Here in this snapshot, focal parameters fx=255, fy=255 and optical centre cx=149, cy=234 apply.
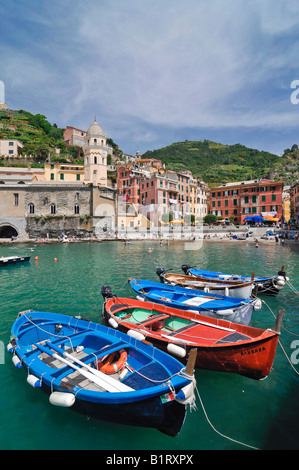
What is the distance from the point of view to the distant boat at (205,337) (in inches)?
249

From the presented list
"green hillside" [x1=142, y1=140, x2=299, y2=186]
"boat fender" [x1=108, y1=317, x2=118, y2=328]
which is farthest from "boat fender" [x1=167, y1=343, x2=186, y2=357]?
"green hillside" [x1=142, y1=140, x2=299, y2=186]

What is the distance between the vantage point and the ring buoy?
6086 millimetres

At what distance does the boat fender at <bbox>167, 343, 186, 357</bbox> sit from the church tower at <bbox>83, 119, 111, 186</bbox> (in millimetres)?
56546

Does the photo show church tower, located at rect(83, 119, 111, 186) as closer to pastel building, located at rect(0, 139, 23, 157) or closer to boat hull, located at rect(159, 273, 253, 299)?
pastel building, located at rect(0, 139, 23, 157)

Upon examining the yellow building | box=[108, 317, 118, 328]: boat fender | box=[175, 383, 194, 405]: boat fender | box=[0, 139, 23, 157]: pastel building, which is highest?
box=[0, 139, 23, 157]: pastel building

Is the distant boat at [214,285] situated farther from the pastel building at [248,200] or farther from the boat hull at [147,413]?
the pastel building at [248,200]

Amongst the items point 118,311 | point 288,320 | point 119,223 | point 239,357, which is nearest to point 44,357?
point 118,311

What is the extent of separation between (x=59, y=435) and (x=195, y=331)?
4567 mm

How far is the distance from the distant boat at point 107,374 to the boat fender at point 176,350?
64cm

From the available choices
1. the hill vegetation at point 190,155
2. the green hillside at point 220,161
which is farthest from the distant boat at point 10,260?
the green hillside at point 220,161

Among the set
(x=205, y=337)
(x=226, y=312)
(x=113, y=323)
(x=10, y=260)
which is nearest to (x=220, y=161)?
(x=10, y=260)

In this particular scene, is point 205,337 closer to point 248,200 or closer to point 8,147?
point 248,200

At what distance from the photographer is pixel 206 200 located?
78375mm
